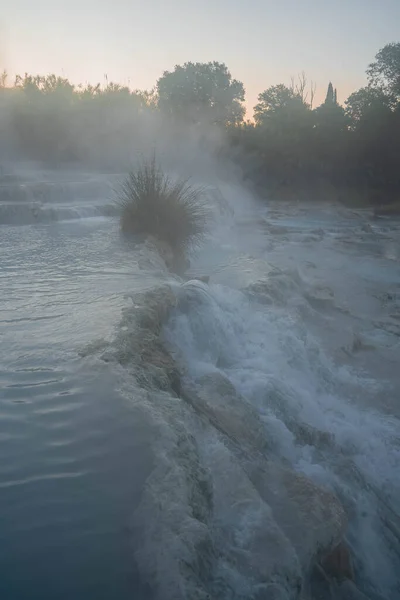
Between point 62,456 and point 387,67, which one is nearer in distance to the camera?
point 62,456

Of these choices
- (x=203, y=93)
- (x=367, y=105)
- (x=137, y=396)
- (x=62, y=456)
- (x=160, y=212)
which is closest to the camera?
(x=62, y=456)

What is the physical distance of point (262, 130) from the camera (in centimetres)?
3169

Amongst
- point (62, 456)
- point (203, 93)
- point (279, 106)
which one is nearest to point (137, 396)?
point (62, 456)

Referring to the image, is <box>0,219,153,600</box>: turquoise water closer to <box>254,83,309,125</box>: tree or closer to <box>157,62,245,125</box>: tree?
<box>254,83,309,125</box>: tree

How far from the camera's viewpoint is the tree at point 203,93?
37.2 meters

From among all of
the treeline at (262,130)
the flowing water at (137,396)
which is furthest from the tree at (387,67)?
the flowing water at (137,396)

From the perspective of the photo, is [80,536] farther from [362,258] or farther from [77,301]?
[362,258]

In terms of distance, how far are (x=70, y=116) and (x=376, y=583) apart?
2429cm

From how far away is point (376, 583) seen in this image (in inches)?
108

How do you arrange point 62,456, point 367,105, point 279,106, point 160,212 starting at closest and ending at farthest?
point 62,456, point 160,212, point 367,105, point 279,106

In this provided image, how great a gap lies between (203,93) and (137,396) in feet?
125

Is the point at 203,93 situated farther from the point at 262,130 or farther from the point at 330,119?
the point at 330,119

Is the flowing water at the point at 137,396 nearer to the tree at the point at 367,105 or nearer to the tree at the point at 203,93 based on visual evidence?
→ the tree at the point at 367,105

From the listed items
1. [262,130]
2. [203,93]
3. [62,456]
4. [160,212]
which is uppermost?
[203,93]
